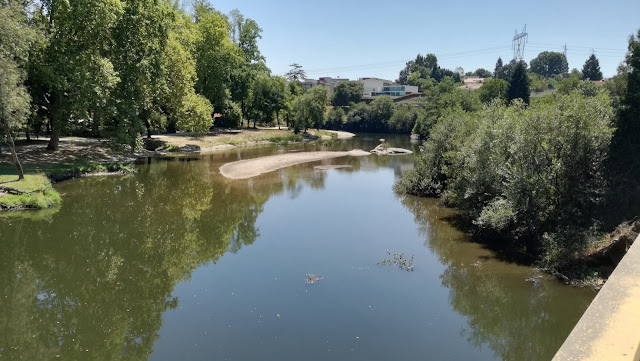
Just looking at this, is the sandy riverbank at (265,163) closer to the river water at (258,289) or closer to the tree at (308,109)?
the river water at (258,289)

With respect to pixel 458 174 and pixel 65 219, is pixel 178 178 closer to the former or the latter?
pixel 65 219

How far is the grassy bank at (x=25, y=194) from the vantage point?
72.9 ft

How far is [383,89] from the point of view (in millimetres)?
161875

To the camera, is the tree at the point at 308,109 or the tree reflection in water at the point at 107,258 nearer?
the tree reflection in water at the point at 107,258

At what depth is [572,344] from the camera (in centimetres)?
445

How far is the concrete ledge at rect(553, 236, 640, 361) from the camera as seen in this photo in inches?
168

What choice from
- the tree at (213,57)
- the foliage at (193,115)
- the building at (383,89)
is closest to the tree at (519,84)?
the building at (383,89)

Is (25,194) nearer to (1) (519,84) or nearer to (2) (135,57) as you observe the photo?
(2) (135,57)

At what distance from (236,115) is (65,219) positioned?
4682 centimetres

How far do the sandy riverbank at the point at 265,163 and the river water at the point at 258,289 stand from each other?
11.5 metres

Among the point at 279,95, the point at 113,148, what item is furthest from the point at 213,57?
the point at 113,148

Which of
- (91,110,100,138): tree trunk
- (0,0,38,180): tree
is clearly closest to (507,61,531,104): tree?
(91,110,100,138): tree trunk

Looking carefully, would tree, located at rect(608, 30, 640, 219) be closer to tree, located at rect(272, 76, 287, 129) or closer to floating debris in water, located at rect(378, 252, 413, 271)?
floating debris in water, located at rect(378, 252, 413, 271)

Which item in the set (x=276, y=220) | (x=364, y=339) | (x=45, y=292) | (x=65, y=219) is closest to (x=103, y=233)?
(x=65, y=219)
